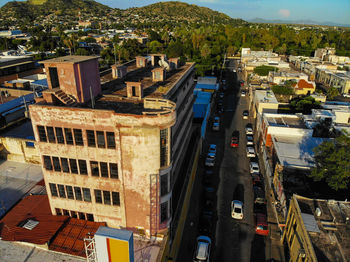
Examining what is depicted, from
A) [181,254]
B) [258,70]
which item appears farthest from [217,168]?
[258,70]

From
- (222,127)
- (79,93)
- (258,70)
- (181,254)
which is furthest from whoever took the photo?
(258,70)

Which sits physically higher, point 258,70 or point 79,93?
point 79,93

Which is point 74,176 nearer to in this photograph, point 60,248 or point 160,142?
point 60,248

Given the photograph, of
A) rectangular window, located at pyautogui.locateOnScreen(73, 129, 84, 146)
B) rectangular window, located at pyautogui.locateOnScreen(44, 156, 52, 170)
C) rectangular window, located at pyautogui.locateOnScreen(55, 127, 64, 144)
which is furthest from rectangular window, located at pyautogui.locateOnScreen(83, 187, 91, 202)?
rectangular window, located at pyautogui.locateOnScreen(55, 127, 64, 144)

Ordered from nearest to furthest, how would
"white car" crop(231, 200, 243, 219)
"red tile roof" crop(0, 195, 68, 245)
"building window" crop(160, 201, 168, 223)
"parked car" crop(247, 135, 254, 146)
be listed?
"red tile roof" crop(0, 195, 68, 245) → "building window" crop(160, 201, 168, 223) → "white car" crop(231, 200, 243, 219) → "parked car" crop(247, 135, 254, 146)

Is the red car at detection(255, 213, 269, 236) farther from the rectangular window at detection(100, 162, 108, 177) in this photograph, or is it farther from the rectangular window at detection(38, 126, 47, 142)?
the rectangular window at detection(38, 126, 47, 142)

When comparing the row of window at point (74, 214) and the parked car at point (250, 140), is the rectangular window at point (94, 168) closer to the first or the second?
the row of window at point (74, 214)
